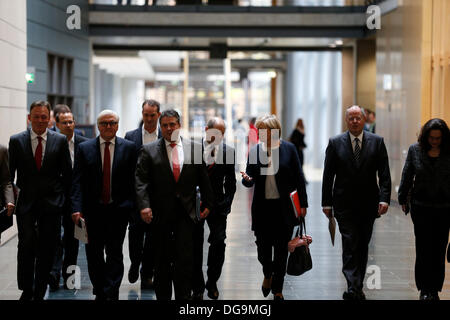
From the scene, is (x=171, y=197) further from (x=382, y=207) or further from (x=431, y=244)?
(x=431, y=244)

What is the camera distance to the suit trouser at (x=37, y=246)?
22.3 ft

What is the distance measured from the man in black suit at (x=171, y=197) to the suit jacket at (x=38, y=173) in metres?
0.97

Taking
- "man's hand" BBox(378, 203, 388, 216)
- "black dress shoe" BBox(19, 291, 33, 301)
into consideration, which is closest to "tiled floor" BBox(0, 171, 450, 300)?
"black dress shoe" BBox(19, 291, 33, 301)

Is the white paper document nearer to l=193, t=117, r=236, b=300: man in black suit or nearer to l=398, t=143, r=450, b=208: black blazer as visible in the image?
l=193, t=117, r=236, b=300: man in black suit

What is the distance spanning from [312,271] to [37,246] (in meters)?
3.41

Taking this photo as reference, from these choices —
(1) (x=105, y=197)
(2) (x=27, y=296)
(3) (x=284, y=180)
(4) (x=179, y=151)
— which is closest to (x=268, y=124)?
(3) (x=284, y=180)

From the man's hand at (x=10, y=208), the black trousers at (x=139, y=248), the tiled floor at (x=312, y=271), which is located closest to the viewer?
the man's hand at (x=10, y=208)

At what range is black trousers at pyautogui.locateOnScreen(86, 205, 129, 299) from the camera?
663 cm

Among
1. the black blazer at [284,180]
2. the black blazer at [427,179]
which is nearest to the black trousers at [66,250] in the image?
the black blazer at [284,180]

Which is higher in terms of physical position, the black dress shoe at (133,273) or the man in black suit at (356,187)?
the man in black suit at (356,187)

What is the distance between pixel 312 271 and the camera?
8.80 m

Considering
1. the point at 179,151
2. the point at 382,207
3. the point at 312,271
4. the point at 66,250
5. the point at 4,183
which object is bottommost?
the point at 312,271

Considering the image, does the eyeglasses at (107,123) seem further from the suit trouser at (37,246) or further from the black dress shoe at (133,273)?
the black dress shoe at (133,273)

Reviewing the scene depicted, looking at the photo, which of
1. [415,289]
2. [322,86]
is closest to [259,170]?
[415,289]
